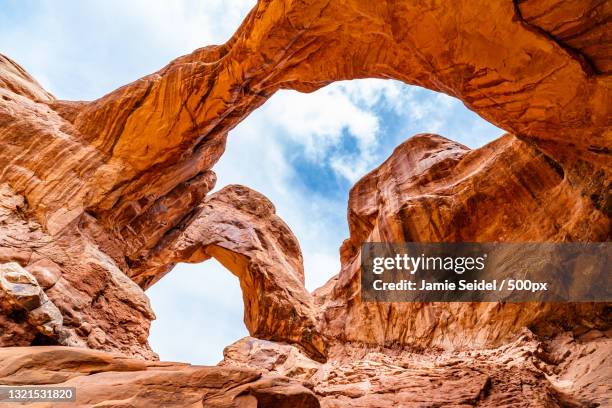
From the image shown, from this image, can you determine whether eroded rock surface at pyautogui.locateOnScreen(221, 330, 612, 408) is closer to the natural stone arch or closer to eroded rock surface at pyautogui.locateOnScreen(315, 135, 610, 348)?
eroded rock surface at pyautogui.locateOnScreen(315, 135, 610, 348)

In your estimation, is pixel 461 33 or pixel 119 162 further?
pixel 119 162

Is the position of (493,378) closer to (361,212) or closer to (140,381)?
(140,381)

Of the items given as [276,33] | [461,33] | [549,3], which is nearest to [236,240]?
[276,33]

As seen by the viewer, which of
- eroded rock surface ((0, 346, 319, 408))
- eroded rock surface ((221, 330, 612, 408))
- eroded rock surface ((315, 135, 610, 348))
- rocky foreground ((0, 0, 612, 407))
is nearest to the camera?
eroded rock surface ((0, 346, 319, 408))

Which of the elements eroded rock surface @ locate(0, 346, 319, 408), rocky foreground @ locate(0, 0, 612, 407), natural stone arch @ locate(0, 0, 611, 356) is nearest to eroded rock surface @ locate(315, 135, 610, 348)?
rocky foreground @ locate(0, 0, 612, 407)

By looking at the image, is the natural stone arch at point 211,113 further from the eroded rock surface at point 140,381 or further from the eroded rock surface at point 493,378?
the eroded rock surface at point 493,378

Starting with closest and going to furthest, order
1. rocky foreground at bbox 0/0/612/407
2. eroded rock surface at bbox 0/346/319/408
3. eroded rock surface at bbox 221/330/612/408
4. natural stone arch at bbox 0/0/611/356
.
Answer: eroded rock surface at bbox 0/346/319/408 < eroded rock surface at bbox 221/330/612/408 < rocky foreground at bbox 0/0/612/407 < natural stone arch at bbox 0/0/611/356

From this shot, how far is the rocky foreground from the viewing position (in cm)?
824

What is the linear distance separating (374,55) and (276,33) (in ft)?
9.73

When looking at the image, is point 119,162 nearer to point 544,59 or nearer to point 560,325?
point 544,59

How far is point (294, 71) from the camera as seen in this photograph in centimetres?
1391

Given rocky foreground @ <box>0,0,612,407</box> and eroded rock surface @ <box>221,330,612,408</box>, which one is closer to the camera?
eroded rock surface @ <box>221,330,612,408</box>

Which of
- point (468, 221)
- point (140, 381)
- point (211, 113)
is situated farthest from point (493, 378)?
point (211, 113)

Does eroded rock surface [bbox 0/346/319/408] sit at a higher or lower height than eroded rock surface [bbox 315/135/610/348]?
lower
